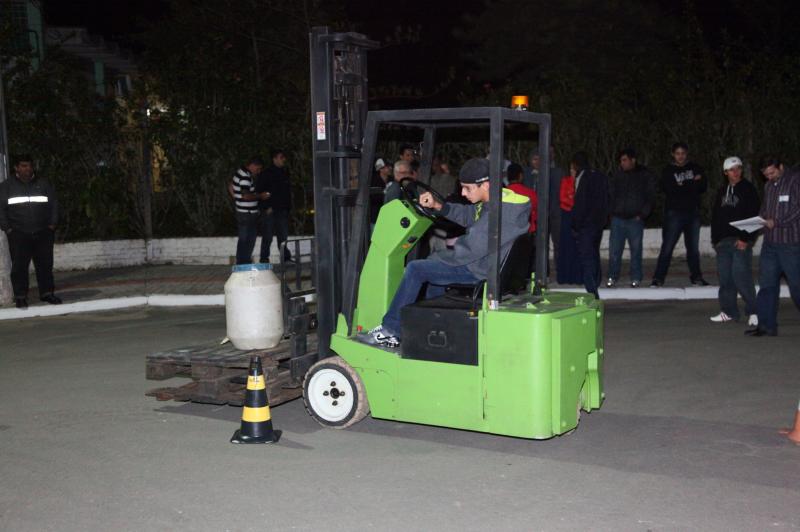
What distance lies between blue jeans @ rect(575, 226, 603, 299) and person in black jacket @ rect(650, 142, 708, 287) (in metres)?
1.27

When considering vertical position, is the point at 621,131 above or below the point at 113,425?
above

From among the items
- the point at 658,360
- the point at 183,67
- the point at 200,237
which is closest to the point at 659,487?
the point at 658,360

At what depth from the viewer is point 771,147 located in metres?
18.8

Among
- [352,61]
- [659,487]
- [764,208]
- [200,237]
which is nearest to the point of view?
[659,487]

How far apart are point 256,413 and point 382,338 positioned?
102cm

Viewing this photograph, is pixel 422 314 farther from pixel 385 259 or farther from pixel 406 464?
pixel 406 464

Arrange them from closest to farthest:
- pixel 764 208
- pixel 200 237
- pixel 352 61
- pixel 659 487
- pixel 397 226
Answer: pixel 659 487
pixel 397 226
pixel 352 61
pixel 764 208
pixel 200 237

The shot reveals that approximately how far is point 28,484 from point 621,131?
15028 mm

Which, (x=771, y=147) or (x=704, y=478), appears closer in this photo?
(x=704, y=478)

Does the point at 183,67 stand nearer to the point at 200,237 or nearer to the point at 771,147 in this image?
Result: the point at 200,237

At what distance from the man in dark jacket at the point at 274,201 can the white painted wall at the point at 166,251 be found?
1.71m

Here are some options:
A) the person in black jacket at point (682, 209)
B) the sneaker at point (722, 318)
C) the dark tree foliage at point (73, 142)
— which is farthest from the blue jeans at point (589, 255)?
the dark tree foliage at point (73, 142)

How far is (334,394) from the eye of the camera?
682 cm

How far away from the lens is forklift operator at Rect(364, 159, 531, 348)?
20.9 ft
